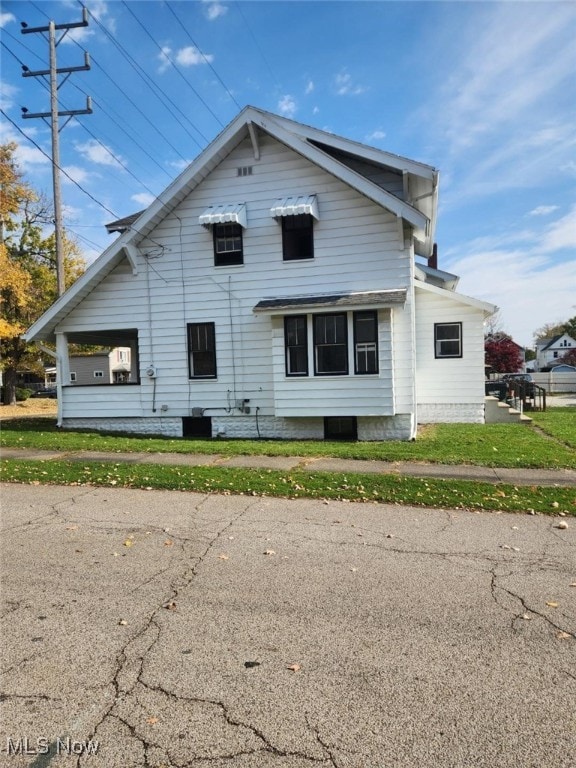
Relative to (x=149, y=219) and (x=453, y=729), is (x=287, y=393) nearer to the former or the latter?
(x=149, y=219)

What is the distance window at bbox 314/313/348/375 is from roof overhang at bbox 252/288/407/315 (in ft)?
1.50

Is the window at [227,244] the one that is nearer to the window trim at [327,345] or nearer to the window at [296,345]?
the window at [296,345]

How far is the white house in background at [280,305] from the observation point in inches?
504

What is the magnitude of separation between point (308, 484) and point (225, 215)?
7901 mm

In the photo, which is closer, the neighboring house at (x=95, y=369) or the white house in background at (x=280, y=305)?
the white house in background at (x=280, y=305)

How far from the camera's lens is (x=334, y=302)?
493 inches

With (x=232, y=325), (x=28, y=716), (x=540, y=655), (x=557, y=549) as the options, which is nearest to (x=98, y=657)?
(x=28, y=716)

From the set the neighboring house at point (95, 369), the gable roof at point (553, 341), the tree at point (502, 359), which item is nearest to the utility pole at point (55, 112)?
the tree at point (502, 359)

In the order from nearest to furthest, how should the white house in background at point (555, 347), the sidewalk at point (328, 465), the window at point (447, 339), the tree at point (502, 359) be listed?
the sidewalk at point (328, 465) → the window at point (447, 339) → the tree at point (502, 359) → the white house in background at point (555, 347)

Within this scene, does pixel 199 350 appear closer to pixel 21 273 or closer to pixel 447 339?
pixel 447 339

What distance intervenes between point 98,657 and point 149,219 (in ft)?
40.8

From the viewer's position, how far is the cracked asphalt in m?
2.68

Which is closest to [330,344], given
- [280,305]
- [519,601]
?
[280,305]

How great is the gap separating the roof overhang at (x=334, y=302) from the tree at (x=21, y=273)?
54.0 ft
